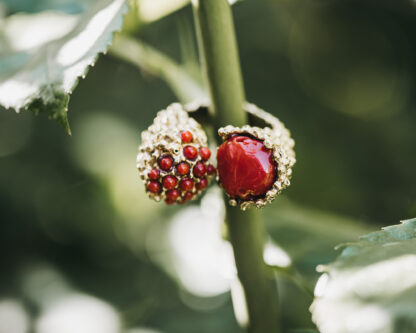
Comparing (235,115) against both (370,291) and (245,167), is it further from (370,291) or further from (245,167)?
(370,291)

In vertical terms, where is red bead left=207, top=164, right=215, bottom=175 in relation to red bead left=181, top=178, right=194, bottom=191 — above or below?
above

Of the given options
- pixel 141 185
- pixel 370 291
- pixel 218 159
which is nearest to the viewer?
pixel 370 291

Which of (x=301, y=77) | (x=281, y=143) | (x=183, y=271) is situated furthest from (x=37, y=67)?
(x=301, y=77)

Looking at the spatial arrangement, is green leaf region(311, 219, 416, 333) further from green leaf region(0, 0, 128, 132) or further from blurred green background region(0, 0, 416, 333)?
blurred green background region(0, 0, 416, 333)

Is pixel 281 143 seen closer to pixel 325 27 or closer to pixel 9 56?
pixel 9 56

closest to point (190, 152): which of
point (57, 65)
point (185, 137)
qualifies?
point (185, 137)

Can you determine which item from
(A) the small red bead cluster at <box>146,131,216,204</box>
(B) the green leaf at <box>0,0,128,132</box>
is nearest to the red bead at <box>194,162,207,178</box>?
(A) the small red bead cluster at <box>146,131,216,204</box>
